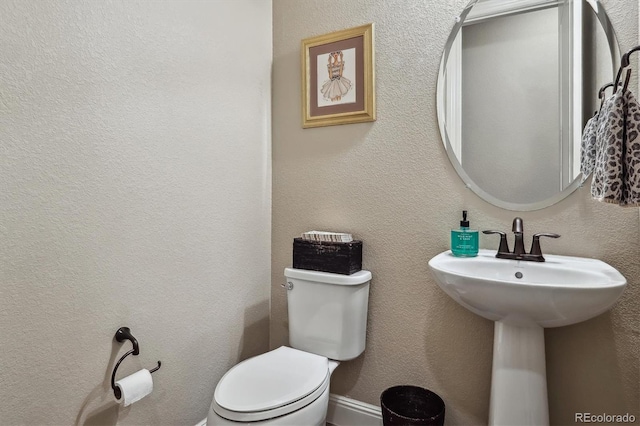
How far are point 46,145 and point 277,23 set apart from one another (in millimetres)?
1329

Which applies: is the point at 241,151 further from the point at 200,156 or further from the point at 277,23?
the point at 277,23

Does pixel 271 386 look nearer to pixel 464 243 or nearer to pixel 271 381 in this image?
pixel 271 381

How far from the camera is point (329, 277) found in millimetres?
1563

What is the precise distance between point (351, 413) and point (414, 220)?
98cm

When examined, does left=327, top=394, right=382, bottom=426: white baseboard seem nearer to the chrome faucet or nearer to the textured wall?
the textured wall

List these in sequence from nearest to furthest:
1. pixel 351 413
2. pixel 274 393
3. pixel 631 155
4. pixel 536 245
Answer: pixel 631 155 < pixel 274 393 < pixel 536 245 < pixel 351 413

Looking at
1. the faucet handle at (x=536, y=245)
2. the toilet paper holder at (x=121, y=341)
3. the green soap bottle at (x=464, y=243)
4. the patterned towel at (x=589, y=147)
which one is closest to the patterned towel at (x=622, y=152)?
the patterned towel at (x=589, y=147)

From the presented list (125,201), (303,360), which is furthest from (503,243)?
(125,201)

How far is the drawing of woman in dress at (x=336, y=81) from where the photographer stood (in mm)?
1740

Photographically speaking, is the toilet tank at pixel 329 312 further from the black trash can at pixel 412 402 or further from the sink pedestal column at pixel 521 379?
the sink pedestal column at pixel 521 379

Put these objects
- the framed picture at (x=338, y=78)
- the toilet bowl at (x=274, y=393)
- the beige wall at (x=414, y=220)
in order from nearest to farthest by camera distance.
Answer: the toilet bowl at (x=274, y=393), the beige wall at (x=414, y=220), the framed picture at (x=338, y=78)

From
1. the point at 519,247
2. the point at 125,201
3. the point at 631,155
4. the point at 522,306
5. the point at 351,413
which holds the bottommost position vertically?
the point at 351,413

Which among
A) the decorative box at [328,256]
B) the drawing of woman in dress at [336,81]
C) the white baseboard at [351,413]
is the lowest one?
the white baseboard at [351,413]

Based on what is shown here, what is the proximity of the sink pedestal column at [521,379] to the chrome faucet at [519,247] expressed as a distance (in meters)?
0.25
